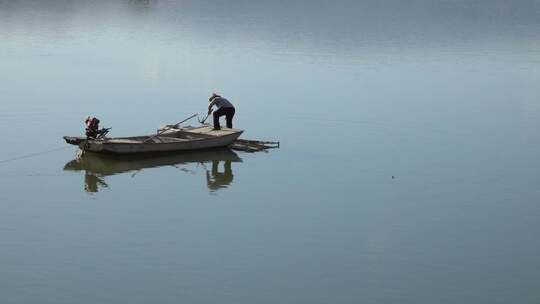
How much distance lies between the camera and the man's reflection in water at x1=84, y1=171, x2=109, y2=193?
2264cm

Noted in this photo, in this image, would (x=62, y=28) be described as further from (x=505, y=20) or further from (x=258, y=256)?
(x=258, y=256)

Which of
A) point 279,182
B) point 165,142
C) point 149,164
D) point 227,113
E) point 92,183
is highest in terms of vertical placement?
point 227,113

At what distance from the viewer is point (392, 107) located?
1326 inches

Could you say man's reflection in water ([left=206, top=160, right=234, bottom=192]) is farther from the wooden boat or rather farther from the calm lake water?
the wooden boat

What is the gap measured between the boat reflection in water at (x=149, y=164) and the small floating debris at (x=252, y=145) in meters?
0.35

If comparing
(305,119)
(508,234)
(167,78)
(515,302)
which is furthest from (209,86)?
(515,302)

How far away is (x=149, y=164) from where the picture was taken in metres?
24.9

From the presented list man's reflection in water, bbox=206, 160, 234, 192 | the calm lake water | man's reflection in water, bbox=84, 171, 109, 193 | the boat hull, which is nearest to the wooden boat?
the boat hull

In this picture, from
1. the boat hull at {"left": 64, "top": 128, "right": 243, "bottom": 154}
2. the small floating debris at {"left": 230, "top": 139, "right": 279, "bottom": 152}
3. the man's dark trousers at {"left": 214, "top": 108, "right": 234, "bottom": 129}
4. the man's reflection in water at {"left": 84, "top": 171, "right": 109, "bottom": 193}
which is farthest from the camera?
the man's dark trousers at {"left": 214, "top": 108, "right": 234, "bottom": 129}

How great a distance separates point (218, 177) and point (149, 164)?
1835 millimetres

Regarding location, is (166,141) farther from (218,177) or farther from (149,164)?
(218,177)

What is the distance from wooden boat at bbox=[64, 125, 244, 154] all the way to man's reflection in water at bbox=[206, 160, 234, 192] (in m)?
0.66

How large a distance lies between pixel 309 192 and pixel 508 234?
4.70 meters

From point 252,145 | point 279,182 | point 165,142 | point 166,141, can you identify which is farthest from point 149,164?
point 279,182
